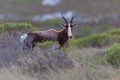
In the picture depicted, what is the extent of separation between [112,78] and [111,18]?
60848 millimetres

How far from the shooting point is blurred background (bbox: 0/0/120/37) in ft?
230

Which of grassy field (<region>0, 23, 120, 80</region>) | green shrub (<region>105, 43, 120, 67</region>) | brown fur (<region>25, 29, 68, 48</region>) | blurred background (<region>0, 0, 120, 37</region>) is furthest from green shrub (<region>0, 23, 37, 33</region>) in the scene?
blurred background (<region>0, 0, 120, 37</region>)

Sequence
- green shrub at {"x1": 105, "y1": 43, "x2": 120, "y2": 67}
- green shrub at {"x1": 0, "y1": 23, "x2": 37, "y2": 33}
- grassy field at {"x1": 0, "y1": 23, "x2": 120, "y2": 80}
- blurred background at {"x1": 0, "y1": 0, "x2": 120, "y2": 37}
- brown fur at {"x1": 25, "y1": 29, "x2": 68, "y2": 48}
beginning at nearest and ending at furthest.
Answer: grassy field at {"x1": 0, "y1": 23, "x2": 120, "y2": 80}
green shrub at {"x1": 105, "y1": 43, "x2": 120, "y2": 67}
brown fur at {"x1": 25, "y1": 29, "x2": 68, "y2": 48}
green shrub at {"x1": 0, "y1": 23, "x2": 37, "y2": 33}
blurred background at {"x1": 0, "y1": 0, "x2": 120, "y2": 37}

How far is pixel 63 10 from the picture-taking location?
7231 cm

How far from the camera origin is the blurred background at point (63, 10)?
7012 cm

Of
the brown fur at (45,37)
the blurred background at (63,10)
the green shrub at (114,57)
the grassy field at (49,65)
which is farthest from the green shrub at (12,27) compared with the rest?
the blurred background at (63,10)

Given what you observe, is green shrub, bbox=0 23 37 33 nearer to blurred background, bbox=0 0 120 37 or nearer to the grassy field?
the grassy field

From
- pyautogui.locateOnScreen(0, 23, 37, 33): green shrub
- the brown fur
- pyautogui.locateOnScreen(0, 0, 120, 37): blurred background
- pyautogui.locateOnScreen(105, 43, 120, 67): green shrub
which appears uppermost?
pyautogui.locateOnScreen(0, 23, 37, 33): green shrub

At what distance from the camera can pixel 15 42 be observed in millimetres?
14359

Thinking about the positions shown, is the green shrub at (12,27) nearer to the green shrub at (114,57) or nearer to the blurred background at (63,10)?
the green shrub at (114,57)

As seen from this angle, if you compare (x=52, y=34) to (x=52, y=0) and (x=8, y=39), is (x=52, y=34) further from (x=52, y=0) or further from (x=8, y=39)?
(x=52, y=0)

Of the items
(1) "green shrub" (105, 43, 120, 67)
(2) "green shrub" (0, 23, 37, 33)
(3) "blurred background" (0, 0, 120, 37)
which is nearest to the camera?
(1) "green shrub" (105, 43, 120, 67)

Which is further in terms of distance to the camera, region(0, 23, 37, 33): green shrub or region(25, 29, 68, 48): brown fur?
region(0, 23, 37, 33): green shrub

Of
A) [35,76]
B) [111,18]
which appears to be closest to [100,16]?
[111,18]
